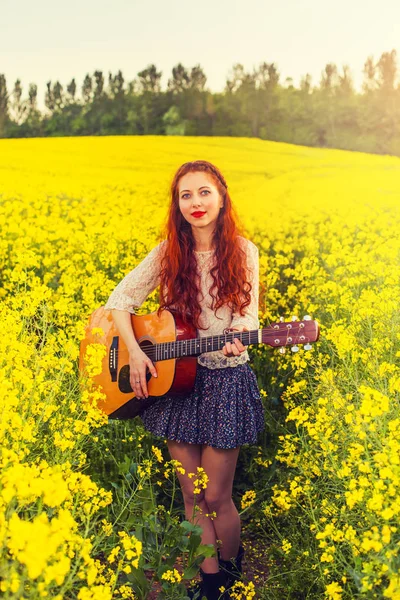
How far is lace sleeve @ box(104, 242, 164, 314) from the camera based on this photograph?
3090mm

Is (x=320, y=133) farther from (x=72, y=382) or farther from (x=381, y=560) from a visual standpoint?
(x=381, y=560)

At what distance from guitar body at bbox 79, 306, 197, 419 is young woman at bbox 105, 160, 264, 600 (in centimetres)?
5

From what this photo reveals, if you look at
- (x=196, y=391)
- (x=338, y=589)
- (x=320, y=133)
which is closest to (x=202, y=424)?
(x=196, y=391)

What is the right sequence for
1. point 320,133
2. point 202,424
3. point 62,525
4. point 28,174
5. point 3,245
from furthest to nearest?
point 320,133 → point 28,174 → point 3,245 → point 202,424 → point 62,525

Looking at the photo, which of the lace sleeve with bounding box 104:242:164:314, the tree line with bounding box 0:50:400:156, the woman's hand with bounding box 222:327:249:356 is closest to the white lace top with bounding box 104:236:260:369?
the lace sleeve with bounding box 104:242:164:314

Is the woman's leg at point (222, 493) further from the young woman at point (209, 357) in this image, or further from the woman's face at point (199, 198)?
the woman's face at point (199, 198)

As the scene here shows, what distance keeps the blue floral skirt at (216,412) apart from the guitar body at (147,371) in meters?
0.07

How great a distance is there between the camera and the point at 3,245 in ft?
19.8

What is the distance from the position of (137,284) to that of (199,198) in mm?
482

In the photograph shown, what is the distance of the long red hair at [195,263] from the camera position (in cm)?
290

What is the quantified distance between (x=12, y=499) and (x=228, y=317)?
131 centimetres

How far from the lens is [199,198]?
2.91 m

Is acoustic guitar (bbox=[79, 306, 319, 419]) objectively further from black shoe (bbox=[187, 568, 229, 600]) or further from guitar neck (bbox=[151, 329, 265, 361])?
black shoe (bbox=[187, 568, 229, 600])

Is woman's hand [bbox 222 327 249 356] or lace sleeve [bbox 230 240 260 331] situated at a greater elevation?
lace sleeve [bbox 230 240 260 331]
